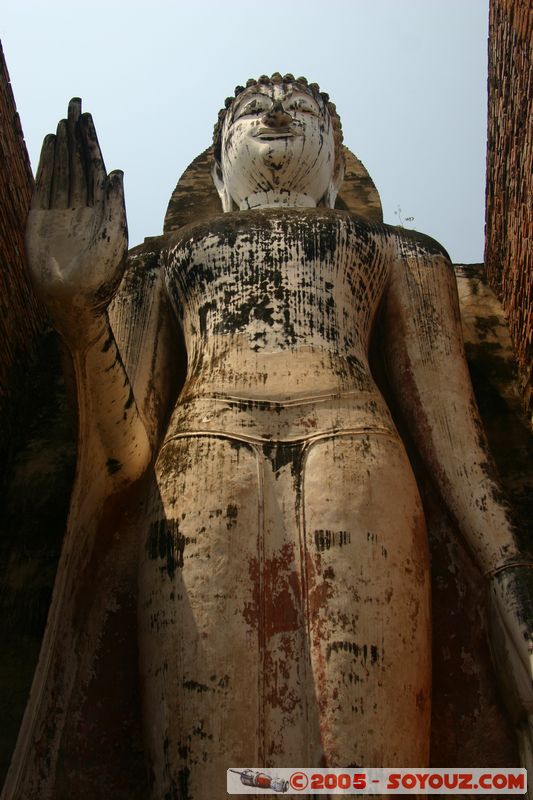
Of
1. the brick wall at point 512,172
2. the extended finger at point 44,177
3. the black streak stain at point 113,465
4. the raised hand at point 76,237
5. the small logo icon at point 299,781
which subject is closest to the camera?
the small logo icon at point 299,781

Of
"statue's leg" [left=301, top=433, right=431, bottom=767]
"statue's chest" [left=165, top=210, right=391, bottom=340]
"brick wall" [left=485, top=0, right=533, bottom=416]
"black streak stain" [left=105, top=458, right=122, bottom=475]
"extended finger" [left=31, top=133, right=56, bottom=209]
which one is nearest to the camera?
"statue's leg" [left=301, top=433, right=431, bottom=767]

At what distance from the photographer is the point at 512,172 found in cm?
479

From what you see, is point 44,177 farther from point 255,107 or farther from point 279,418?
point 255,107

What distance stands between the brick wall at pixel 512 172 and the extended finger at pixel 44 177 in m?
2.06

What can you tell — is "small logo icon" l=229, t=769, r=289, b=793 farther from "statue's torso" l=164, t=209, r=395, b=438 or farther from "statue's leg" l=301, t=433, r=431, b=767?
"statue's torso" l=164, t=209, r=395, b=438

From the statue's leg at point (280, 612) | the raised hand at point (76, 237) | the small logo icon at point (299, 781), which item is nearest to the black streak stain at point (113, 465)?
the statue's leg at point (280, 612)

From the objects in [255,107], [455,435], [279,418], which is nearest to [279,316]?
[279,418]

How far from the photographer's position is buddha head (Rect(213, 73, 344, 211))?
15.0 ft

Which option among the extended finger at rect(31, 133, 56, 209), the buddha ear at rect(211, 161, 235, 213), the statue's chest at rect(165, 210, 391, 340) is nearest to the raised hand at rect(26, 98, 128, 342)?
the extended finger at rect(31, 133, 56, 209)

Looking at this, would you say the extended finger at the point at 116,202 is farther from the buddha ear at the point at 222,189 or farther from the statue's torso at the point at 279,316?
the buddha ear at the point at 222,189

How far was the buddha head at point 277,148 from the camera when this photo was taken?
457cm

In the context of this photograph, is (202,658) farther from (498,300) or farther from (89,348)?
(498,300)

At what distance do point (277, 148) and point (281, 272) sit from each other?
2.90 ft

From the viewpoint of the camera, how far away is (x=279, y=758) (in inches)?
114
